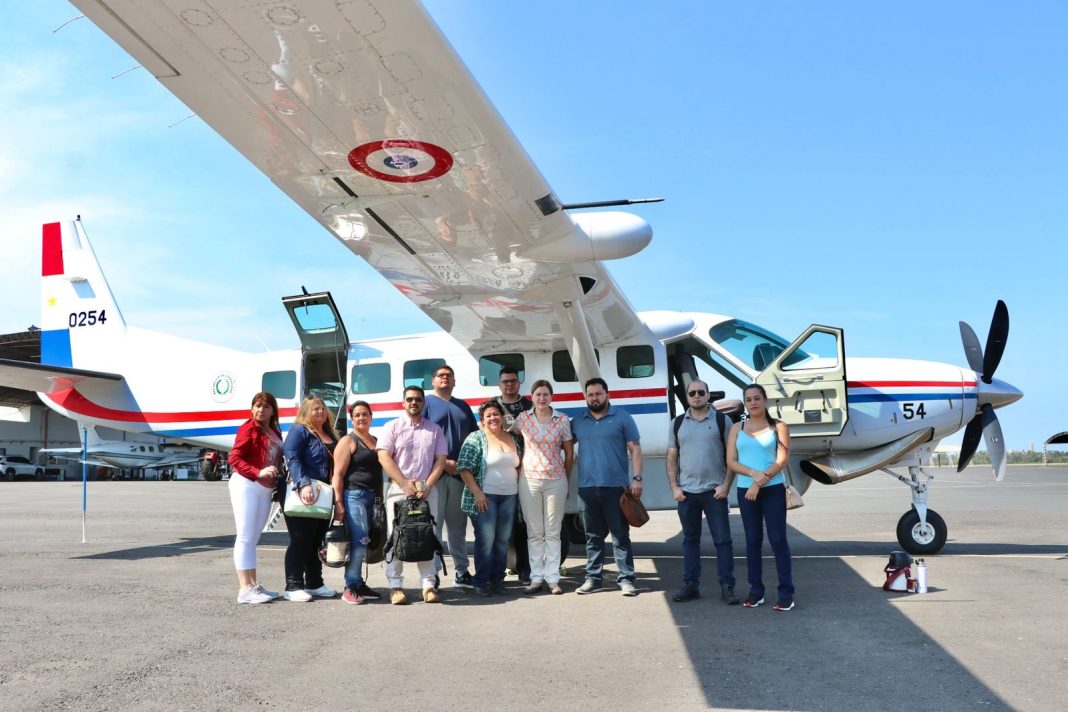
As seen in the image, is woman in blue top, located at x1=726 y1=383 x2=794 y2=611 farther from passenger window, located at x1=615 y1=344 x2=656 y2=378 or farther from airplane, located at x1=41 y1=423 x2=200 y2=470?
airplane, located at x1=41 y1=423 x2=200 y2=470

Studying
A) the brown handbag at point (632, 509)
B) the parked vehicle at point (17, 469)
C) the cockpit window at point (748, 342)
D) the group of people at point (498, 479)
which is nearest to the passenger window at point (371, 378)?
the group of people at point (498, 479)

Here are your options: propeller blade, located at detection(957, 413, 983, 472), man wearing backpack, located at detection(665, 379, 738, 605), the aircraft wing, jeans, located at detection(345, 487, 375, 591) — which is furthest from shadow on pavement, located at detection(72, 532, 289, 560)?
propeller blade, located at detection(957, 413, 983, 472)

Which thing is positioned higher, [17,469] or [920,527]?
[920,527]

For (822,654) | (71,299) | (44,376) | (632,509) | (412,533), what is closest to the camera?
(822,654)

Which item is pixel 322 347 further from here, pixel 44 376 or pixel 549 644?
pixel 549 644

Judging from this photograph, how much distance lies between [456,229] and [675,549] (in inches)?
220

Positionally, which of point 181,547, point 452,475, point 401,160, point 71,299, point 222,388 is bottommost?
point 181,547

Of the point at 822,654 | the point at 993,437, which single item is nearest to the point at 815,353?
the point at 993,437

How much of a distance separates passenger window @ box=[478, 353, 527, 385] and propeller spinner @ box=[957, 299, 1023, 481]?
5425 mm

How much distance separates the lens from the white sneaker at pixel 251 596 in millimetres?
6711

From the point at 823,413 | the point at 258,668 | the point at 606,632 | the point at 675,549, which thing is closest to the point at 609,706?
the point at 606,632

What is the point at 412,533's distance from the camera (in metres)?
6.64

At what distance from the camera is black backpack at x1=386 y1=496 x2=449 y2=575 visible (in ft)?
21.7

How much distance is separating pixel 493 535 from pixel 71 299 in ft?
30.8
